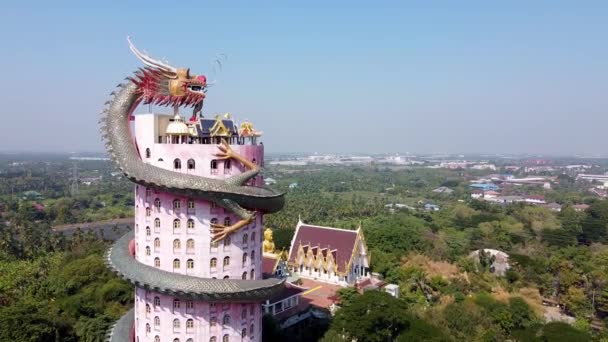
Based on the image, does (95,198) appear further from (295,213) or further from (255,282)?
(255,282)

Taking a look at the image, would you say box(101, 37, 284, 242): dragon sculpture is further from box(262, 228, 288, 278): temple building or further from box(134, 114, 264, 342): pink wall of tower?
box(262, 228, 288, 278): temple building

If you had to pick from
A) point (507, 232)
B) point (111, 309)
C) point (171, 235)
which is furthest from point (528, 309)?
point (507, 232)

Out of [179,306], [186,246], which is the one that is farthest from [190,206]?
[179,306]

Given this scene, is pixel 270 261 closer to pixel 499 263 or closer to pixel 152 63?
pixel 152 63

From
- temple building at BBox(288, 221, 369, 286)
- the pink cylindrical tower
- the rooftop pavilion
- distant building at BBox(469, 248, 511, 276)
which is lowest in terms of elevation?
distant building at BBox(469, 248, 511, 276)

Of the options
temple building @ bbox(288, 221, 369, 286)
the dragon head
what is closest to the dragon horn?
the dragon head

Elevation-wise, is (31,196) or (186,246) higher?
(186,246)
